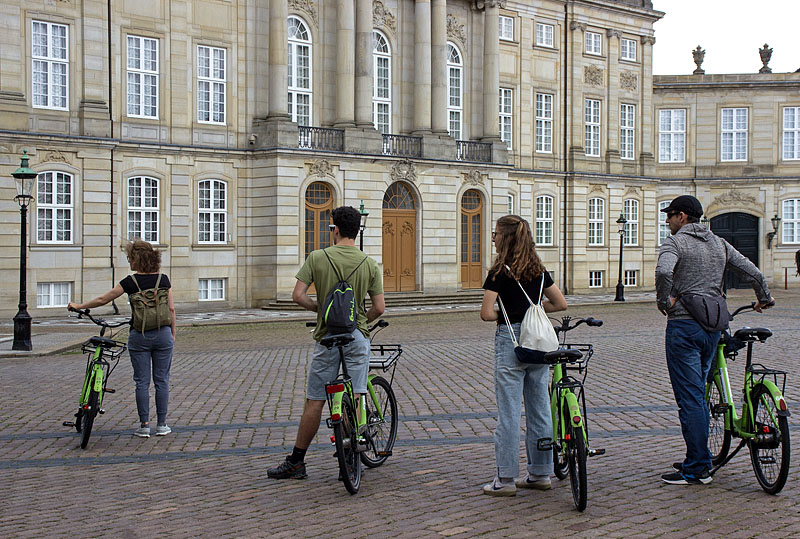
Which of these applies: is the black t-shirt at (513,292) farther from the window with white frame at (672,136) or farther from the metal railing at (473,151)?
the window with white frame at (672,136)

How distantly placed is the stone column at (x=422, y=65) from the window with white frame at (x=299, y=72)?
449cm

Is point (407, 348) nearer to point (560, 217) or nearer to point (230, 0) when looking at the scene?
point (230, 0)

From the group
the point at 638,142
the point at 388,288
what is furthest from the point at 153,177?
the point at 638,142

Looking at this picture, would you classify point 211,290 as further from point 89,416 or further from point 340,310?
point 340,310

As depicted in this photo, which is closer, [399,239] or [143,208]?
[143,208]

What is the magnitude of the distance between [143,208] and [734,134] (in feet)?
106

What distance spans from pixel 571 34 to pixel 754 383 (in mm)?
38888

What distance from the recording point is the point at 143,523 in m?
6.45

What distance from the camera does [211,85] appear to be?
1281 inches

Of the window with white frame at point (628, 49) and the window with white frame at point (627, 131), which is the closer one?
the window with white frame at point (628, 49)

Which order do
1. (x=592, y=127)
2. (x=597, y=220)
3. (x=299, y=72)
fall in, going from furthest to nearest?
(x=597, y=220)
(x=592, y=127)
(x=299, y=72)

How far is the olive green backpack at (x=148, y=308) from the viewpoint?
957 cm

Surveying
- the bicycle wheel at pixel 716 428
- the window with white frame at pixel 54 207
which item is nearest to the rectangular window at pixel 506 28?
the window with white frame at pixel 54 207

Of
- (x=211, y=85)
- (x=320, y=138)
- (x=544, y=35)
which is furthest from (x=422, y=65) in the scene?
(x=544, y=35)
